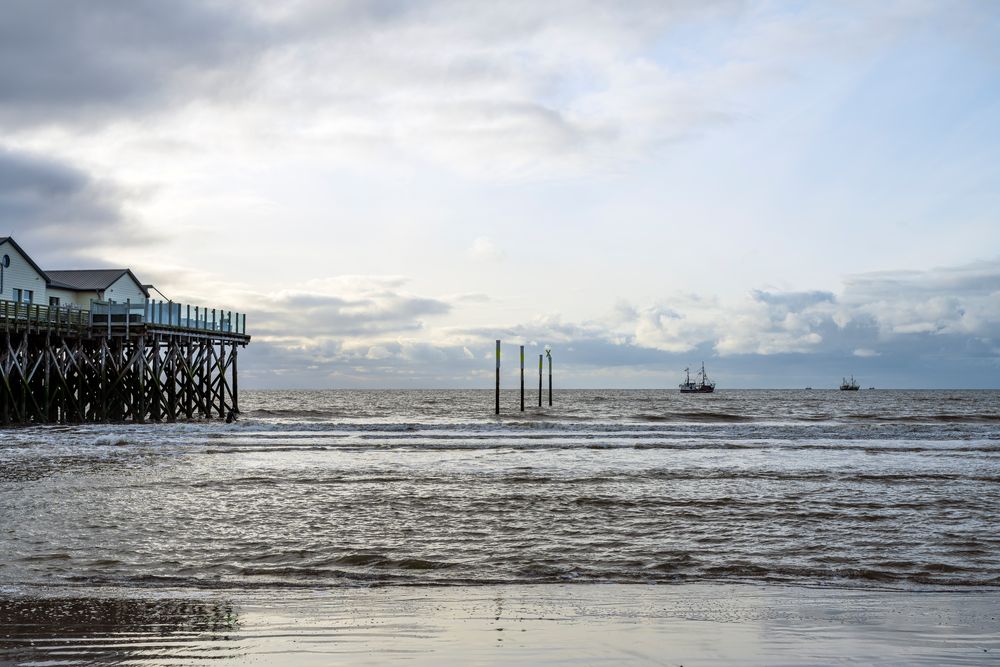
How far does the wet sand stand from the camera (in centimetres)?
549

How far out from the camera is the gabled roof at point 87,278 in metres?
41.2

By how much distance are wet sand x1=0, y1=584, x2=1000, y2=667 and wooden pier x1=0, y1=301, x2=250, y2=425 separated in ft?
102

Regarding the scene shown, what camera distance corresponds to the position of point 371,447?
89.1 ft

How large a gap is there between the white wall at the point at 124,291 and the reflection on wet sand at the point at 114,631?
126 ft

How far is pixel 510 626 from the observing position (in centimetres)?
632

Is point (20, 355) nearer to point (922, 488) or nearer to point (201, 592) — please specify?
point (201, 592)

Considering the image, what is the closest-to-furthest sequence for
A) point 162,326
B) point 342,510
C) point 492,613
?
point 492,613 < point 342,510 < point 162,326

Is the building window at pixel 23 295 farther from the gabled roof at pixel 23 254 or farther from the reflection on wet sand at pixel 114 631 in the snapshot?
the reflection on wet sand at pixel 114 631

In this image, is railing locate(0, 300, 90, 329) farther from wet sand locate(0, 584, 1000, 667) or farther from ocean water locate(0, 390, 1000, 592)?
wet sand locate(0, 584, 1000, 667)

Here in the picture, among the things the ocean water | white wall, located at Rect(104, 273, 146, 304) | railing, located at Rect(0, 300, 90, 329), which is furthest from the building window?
the ocean water

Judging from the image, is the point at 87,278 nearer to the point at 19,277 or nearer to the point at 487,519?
the point at 19,277

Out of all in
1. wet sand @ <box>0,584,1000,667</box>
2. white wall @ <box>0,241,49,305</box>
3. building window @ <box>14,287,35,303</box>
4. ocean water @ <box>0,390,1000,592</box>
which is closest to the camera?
wet sand @ <box>0,584,1000,667</box>

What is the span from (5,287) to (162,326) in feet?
22.3

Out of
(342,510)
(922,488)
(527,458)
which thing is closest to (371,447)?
(527,458)
